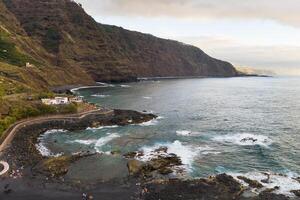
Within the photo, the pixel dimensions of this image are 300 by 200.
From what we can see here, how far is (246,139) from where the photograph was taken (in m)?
90.4

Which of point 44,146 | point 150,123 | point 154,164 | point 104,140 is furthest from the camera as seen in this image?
point 150,123

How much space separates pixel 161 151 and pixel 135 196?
2544 cm

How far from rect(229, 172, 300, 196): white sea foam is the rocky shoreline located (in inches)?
54.7

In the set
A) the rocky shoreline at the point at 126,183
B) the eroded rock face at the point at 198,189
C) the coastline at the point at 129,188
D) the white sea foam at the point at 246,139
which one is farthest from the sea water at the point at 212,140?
the coastline at the point at 129,188

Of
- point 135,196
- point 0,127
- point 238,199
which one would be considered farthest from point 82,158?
point 238,199

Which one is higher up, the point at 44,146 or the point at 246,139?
the point at 44,146

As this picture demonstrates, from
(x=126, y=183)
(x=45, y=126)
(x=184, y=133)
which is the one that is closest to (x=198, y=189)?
(x=126, y=183)

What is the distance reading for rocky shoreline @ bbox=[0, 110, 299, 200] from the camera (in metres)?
54.4

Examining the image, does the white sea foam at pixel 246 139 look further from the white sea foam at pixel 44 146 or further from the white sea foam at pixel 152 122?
the white sea foam at pixel 44 146

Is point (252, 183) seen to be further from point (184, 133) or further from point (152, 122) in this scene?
point (152, 122)

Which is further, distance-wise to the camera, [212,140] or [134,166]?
[212,140]

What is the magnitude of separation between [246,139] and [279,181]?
29.6 meters

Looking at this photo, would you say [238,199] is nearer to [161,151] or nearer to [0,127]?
[161,151]

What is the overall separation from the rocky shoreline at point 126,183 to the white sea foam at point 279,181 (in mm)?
1389
